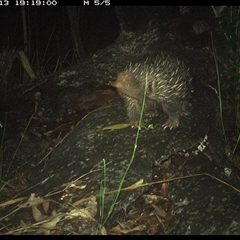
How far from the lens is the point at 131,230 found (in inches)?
97.3

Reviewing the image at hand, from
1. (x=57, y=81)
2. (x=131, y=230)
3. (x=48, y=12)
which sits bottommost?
(x=131, y=230)

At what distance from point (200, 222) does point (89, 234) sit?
0.58 metres

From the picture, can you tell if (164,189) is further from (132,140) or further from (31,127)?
(31,127)

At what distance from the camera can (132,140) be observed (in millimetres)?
3141

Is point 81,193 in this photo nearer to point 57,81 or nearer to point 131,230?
point 131,230

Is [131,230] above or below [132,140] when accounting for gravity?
below

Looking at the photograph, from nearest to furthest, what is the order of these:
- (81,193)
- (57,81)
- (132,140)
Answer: (81,193), (132,140), (57,81)

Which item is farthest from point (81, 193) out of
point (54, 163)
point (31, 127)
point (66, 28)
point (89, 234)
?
point (66, 28)

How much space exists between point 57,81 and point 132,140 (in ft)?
3.76

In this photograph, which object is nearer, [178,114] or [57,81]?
[178,114]

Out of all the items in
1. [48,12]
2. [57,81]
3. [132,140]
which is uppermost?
[48,12]
